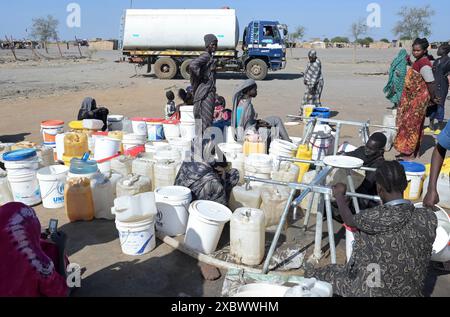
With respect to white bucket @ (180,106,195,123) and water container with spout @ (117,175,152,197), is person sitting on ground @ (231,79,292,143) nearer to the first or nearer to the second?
white bucket @ (180,106,195,123)

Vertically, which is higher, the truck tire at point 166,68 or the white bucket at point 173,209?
the truck tire at point 166,68

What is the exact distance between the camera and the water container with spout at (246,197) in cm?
387

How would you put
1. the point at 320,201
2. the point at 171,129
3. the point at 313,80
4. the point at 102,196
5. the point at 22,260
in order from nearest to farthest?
1. the point at 22,260
2. the point at 320,201
3. the point at 102,196
4. the point at 171,129
5. the point at 313,80

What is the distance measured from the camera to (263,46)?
58.0ft

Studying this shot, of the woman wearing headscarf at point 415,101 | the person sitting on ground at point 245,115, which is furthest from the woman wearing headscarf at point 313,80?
the person sitting on ground at point 245,115

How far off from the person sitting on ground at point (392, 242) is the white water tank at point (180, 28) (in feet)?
54.4

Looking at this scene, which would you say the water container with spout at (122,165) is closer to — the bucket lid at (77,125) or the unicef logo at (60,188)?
the unicef logo at (60,188)

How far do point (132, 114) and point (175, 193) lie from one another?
6.86 meters

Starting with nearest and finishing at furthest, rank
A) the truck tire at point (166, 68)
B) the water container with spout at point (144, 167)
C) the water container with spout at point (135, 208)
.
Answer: the water container with spout at point (135, 208) → the water container with spout at point (144, 167) → the truck tire at point (166, 68)

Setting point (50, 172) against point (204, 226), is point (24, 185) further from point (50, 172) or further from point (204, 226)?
point (204, 226)

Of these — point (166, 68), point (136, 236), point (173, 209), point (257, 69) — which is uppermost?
point (166, 68)

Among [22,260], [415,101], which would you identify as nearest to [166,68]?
[415,101]
